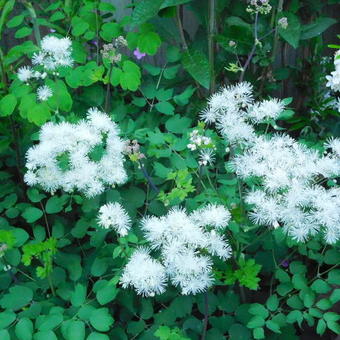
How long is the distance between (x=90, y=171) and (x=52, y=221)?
0.56 metres

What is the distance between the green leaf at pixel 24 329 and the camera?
1.19 meters

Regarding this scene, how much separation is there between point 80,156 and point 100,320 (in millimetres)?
402

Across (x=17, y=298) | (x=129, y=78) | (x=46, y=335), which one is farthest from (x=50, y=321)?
(x=129, y=78)

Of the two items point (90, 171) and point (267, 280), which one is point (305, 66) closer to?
point (267, 280)

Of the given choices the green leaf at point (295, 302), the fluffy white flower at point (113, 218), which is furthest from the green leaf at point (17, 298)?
the green leaf at point (295, 302)

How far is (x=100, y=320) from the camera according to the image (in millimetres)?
1201

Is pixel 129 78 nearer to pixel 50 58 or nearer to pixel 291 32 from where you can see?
pixel 50 58

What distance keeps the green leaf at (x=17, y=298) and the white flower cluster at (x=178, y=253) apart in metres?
0.34

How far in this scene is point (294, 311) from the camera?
1.27 metres

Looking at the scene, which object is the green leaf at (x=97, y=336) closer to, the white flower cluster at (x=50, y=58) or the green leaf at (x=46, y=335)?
the green leaf at (x=46, y=335)

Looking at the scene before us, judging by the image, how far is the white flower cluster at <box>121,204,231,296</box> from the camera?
110 centimetres

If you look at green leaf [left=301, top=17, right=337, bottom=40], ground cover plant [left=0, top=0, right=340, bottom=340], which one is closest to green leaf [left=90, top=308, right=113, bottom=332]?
ground cover plant [left=0, top=0, right=340, bottom=340]

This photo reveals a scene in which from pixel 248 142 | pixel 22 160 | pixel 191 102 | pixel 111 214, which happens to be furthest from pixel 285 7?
Answer: pixel 111 214

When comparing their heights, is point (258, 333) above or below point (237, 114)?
below
